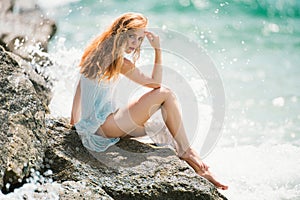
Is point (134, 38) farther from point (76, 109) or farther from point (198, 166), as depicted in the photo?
point (198, 166)

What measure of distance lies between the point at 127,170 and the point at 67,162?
0.51 m

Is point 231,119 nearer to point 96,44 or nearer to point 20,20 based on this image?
point 20,20

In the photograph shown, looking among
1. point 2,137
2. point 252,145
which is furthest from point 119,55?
point 252,145

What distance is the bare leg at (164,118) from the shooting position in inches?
186

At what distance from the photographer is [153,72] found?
15.9ft

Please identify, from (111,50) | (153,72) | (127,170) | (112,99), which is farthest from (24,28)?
(127,170)

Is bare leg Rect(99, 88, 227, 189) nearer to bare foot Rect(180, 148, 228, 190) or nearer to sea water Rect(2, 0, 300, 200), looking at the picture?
bare foot Rect(180, 148, 228, 190)

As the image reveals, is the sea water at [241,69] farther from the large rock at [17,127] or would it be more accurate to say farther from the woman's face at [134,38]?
the large rock at [17,127]

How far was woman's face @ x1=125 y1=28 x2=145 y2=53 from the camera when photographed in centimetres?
496

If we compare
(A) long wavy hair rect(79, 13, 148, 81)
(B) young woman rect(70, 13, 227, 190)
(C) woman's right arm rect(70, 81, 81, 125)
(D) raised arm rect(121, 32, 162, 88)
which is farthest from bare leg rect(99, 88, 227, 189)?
(A) long wavy hair rect(79, 13, 148, 81)

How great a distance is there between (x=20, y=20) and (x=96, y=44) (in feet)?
8.99

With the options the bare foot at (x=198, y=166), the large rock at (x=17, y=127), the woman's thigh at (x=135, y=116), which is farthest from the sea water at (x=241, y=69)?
the large rock at (x=17, y=127)

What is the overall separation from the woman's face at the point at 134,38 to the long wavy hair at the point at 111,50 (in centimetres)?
3

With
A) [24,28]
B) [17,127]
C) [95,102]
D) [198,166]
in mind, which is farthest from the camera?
[24,28]
